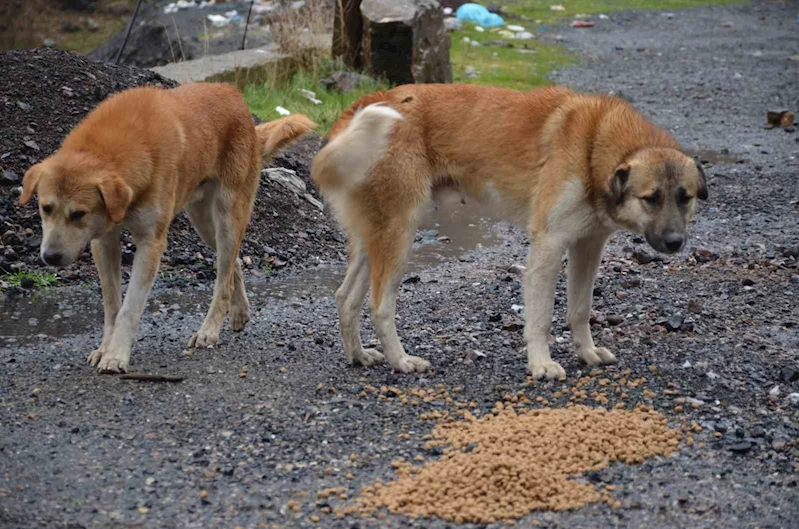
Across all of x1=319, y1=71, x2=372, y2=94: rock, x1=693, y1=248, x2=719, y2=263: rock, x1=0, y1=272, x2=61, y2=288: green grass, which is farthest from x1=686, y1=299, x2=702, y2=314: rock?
x1=319, y1=71, x2=372, y2=94: rock

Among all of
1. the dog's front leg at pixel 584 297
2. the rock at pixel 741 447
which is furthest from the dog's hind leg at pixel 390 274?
the rock at pixel 741 447

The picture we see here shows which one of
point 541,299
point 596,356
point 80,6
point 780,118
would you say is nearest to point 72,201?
point 541,299

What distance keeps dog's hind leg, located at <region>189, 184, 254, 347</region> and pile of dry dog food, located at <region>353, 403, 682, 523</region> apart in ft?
6.59

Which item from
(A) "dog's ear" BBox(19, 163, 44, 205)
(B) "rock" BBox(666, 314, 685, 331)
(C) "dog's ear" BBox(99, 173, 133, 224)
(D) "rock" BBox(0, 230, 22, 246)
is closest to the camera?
(C) "dog's ear" BBox(99, 173, 133, 224)

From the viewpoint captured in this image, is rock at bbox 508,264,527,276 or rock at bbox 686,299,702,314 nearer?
rock at bbox 686,299,702,314

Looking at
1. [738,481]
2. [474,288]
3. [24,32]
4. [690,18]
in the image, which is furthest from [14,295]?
[690,18]

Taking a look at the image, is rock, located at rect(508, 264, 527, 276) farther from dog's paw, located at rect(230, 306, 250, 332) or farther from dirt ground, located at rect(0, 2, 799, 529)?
dog's paw, located at rect(230, 306, 250, 332)

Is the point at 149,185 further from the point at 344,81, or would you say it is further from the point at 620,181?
the point at 344,81

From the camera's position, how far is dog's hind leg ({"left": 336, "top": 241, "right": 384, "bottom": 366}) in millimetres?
6258

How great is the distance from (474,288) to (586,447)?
3.11m

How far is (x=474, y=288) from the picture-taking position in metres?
7.98

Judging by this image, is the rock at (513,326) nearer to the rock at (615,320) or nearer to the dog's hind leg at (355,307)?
the rock at (615,320)

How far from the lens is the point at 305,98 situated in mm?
13242

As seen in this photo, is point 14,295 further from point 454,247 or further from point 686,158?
point 686,158
